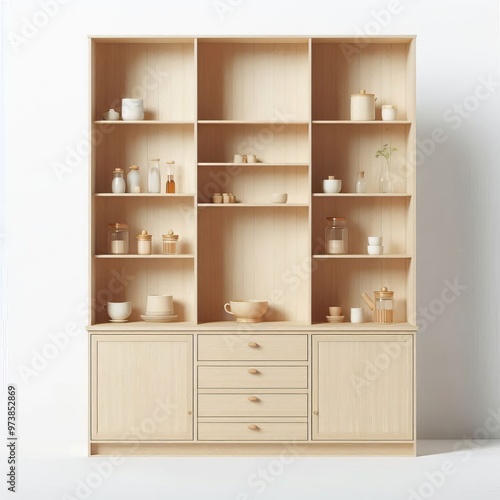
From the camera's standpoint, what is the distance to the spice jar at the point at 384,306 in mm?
5223

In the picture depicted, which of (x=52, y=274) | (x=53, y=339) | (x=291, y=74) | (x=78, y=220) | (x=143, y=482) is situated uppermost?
(x=291, y=74)

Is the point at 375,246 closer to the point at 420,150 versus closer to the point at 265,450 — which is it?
the point at 420,150

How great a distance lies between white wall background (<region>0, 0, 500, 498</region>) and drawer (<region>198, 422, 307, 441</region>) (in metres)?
1.00

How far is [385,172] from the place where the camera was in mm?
5348

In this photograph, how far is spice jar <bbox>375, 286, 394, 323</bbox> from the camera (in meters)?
5.22

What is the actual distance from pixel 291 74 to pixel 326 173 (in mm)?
692

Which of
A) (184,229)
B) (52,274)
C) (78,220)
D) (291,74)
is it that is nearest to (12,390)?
(52,274)

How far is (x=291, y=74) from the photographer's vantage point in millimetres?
5449

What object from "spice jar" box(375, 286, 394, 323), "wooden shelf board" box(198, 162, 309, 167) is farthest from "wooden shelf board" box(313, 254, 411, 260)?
"wooden shelf board" box(198, 162, 309, 167)

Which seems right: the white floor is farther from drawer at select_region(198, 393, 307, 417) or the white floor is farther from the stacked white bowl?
the stacked white bowl

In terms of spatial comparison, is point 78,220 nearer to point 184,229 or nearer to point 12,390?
point 184,229

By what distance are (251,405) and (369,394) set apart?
728mm

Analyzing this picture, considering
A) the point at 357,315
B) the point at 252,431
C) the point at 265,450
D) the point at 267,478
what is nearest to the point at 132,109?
the point at 357,315

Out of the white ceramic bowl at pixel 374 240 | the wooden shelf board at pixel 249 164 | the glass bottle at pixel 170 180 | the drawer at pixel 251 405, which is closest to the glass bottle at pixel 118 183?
the glass bottle at pixel 170 180
